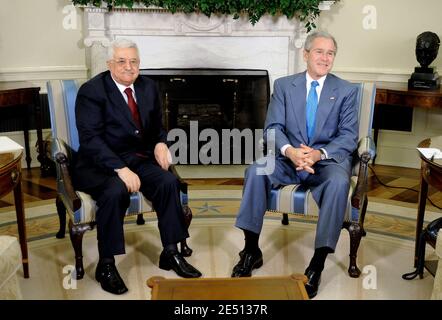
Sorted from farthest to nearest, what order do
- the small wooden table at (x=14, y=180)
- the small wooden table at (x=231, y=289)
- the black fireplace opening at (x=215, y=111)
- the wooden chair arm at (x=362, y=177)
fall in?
the black fireplace opening at (x=215, y=111) < the wooden chair arm at (x=362, y=177) < the small wooden table at (x=14, y=180) < the small wooden table at (x=231, y=289)

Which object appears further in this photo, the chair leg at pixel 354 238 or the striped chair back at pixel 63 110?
the striped chair back at pixel 63 110

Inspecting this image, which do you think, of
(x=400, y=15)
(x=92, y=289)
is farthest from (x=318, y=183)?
(x=400, y=15)

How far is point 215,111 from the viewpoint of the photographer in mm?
4297

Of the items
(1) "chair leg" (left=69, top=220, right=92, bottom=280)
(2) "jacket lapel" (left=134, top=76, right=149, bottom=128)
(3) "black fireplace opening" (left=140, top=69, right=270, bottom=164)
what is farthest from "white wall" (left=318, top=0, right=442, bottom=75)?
(1) "chair leg" (left=69, top=220, right=92, bottom=280)

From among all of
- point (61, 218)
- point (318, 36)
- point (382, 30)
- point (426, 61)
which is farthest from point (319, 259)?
point (382, 30)

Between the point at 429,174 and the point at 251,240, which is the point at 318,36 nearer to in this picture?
the point at 429,174

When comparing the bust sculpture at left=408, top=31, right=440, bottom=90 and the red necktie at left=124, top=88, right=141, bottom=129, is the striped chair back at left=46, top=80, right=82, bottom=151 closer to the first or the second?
the red necktie at left=124, top=88, right=141, bottom=129

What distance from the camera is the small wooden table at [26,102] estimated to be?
12.1ft

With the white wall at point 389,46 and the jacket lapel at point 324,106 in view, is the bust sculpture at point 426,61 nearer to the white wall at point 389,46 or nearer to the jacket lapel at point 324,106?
the white wall at point 389,46

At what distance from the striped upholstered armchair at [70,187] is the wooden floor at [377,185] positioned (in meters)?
0.80

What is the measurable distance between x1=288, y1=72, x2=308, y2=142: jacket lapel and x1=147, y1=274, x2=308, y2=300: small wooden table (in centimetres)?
103

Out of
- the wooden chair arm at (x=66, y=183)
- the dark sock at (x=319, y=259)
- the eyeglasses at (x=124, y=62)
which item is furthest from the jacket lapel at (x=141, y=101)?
the dark sock at (x=319, y=259)

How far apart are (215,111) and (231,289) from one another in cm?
266

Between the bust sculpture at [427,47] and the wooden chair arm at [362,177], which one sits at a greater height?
the bust sculpture at [427,47]
